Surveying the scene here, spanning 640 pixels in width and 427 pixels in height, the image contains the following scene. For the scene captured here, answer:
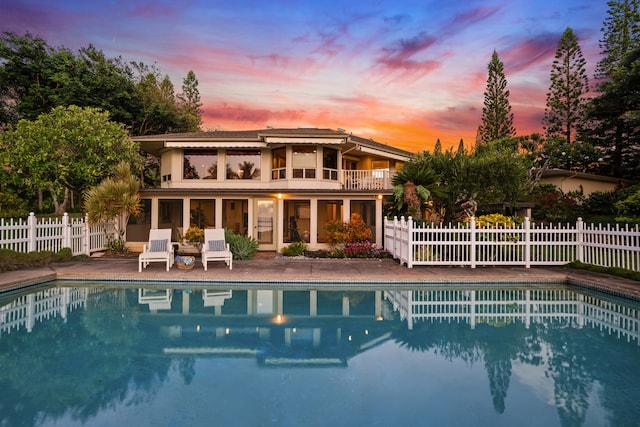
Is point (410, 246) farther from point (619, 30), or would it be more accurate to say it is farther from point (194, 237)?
point (619, 30)

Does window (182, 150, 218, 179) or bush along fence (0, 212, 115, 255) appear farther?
window (182, 150, 218, 179)

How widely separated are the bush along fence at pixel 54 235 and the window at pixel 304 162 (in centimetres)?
881

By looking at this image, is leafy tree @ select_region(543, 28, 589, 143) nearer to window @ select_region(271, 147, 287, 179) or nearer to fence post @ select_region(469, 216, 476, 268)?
fence post @ select_region(469, 216, 476, 268)

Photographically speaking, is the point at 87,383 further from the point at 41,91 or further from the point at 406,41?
the point at 41,91

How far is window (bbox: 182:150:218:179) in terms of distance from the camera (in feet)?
59.1

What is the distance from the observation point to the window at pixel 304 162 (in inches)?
678

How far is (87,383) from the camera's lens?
177 inches

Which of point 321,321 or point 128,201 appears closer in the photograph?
point 321,321

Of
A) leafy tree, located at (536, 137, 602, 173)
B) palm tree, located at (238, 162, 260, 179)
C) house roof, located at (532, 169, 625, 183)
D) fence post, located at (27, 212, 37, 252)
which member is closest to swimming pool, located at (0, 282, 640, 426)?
fence post, located at (27, 212, 37, 252)

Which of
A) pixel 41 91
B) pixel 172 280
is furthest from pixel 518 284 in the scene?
pixel 41 91

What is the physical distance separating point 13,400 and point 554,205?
21771 millimetres

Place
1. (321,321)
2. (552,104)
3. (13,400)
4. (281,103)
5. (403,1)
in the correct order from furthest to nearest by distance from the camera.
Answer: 1. (552,104)
2. (281,103)
3. (403,1)
4. (321,321)
5. (13,400)

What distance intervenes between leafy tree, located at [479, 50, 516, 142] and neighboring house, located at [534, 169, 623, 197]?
1024 centimetres

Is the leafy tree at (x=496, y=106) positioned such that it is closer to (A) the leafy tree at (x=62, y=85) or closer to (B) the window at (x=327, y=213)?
(B) the window at (x=327, y=213)
